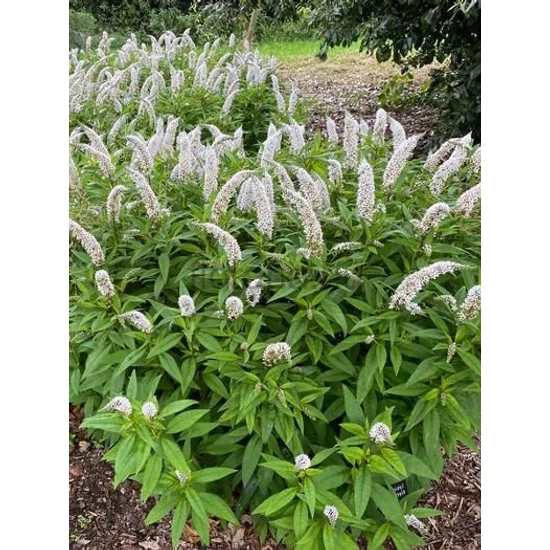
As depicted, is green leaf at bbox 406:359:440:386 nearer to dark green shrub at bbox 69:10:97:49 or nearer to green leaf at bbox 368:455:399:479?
green leaf at bbox 368:455:399:479

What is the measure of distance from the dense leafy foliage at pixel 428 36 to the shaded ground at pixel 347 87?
0.76m

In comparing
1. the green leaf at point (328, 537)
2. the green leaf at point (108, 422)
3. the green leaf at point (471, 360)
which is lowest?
the green leaf at point (328, 537)

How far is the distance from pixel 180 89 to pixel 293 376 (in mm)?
2760

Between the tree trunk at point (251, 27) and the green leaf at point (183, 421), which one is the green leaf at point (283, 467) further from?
the tree trunk at point (251, 27)

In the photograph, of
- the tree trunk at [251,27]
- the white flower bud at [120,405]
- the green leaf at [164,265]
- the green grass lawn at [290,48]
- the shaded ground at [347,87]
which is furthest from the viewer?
the shaded ground at [347,87]

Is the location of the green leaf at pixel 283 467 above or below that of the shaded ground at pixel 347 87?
below

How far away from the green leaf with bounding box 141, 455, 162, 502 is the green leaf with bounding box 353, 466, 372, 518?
0.54 metres

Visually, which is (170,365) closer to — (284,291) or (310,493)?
(284,291)

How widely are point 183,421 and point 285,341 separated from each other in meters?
0.40

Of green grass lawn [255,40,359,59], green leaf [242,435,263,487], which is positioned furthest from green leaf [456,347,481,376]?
green grass lawn [255,40,359,59]

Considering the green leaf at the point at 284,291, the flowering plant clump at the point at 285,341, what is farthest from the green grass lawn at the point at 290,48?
the green leaf at the point at 284,291

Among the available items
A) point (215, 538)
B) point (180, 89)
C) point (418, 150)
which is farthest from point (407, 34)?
point (215, 538)

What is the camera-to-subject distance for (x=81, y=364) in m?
2.13

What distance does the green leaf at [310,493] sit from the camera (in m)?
1.57
